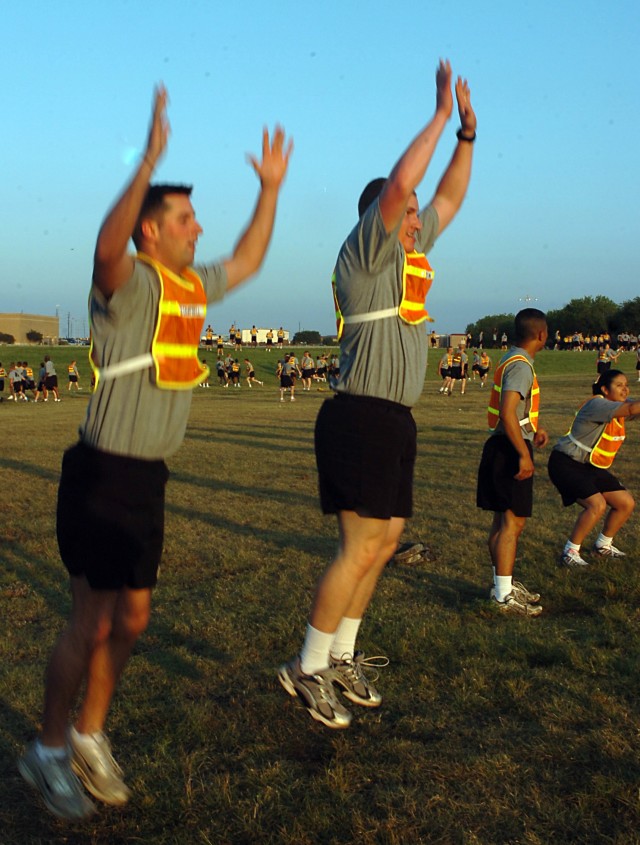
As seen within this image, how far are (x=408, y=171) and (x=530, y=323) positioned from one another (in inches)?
107

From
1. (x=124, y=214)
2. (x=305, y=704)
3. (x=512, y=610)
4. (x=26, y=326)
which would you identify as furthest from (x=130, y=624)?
(x=26, y=326)

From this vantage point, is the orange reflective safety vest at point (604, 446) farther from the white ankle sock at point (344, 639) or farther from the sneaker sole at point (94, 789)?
the sneaker sole at point (94, 789)

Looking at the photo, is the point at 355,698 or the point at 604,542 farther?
the point at 604,542

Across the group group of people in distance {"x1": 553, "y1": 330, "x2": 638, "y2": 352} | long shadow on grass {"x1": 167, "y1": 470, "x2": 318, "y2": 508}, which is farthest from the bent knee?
group of people in distance {"x1": 553, "y1": 330, "x2": 638, "y2": 352}

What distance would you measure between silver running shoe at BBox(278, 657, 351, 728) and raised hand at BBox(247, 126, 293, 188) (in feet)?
6.97

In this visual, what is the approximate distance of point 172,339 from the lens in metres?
3.06

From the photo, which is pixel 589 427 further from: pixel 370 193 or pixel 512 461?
pixel 370 193

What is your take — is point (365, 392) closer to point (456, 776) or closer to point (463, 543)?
point (456, 776)

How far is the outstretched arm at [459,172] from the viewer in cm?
437

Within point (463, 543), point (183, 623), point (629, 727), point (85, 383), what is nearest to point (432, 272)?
point (629, 727)

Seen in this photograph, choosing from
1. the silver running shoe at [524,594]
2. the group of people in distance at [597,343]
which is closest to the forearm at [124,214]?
the silver running shoe at [524,594]

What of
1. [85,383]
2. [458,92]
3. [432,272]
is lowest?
[85,383]

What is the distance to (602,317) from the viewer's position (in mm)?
136625

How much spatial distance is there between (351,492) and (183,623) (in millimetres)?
2072
